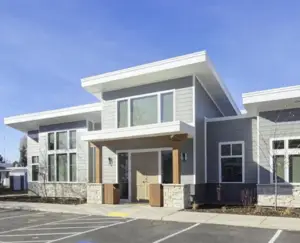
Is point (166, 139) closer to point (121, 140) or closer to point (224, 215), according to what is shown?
point (121, 140)

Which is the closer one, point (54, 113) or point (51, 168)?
point (54, 113)

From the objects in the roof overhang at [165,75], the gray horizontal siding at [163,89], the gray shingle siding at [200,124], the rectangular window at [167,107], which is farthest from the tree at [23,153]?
the gray shingle siding at [200,124]

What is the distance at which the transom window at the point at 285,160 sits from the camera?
613 inches

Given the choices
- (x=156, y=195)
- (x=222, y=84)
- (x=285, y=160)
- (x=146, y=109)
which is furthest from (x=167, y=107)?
(x=285, y=160)

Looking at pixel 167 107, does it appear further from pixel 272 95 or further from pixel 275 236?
pixel 275 236

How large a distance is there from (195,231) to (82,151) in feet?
42.4

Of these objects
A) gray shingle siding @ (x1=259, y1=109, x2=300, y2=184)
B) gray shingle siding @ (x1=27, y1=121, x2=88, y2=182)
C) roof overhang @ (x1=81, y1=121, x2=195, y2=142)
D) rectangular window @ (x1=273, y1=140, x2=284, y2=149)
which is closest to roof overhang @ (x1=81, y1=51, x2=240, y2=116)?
roof overhang @ (x1=81, y1=121, x2=195, y2=142)

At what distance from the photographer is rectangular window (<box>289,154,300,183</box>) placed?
15.5 meters

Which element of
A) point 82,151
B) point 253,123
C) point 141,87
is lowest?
point 82,151

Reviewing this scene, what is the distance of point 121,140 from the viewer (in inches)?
714

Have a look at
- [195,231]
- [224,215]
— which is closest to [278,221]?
[224,215]

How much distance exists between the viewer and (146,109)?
718 inches

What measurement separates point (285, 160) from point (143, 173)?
6.55 m

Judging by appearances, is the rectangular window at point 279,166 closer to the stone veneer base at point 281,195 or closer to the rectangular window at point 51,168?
the stone veneer base at point 281,195
